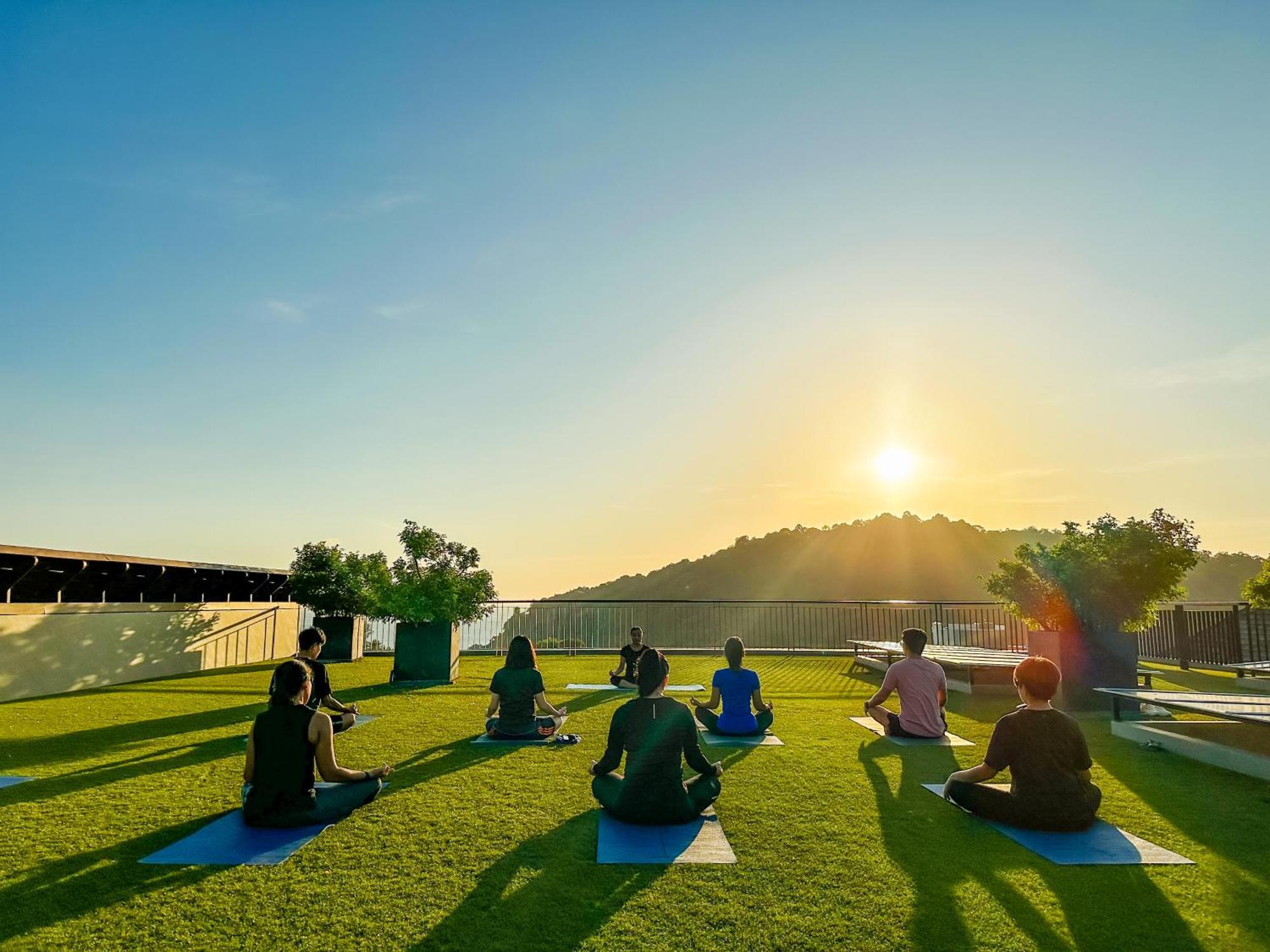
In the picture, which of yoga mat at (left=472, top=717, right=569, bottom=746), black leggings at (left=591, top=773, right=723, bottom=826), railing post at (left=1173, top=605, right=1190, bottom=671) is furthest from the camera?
railing post at (left=1173, top=605, right=1190, bottom=671)

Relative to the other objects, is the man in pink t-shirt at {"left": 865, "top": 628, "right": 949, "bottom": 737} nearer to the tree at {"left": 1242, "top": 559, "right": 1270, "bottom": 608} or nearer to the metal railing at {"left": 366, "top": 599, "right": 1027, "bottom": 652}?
the metal railing at {"left": 366, "top": 599, "right": 1027, "bottom": 652}

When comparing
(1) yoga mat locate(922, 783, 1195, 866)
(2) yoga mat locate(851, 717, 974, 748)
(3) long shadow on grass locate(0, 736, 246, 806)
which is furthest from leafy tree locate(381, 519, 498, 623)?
(1) yoga mat locate(922, 783, 1195, 866)

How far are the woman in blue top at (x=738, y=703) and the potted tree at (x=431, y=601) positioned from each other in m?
7.86

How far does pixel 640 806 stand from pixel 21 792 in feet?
17.7

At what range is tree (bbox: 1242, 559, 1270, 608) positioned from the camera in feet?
55.1

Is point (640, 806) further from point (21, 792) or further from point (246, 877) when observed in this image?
point (21, 792)

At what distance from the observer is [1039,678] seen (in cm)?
508

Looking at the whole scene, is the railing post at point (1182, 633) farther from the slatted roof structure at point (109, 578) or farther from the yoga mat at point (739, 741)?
the slatted roof structure at point (109, 578)

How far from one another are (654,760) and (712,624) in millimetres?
19306

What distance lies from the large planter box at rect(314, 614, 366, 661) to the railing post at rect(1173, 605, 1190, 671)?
20.6 m

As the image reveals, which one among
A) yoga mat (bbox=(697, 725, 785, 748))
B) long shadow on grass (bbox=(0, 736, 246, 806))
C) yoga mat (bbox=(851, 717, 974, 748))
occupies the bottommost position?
long shadow on grass (bbox=(0, 736, 246, 806))

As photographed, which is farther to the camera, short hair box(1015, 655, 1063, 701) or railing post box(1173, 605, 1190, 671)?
railing post box(1173, 605, 1190, 671)

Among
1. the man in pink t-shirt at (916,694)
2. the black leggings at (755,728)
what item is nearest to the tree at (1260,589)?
the man in pink t-shirt at (916,694)

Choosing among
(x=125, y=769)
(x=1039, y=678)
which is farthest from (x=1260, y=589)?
(x=125, y=769)
